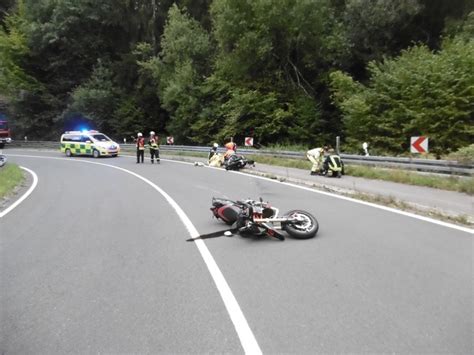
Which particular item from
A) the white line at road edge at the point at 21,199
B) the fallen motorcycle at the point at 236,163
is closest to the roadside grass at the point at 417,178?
the fallen motorcycle at the point at 236,163

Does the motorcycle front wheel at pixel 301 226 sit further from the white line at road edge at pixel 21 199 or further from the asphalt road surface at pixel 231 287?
the white line at road edge at pixel 21 199

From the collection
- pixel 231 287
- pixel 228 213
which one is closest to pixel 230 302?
pixel 231 287

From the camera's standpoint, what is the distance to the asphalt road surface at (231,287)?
3.88 meters

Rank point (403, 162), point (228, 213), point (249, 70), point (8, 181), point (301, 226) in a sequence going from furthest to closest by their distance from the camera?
point (249, 70) → point (8, 181) → point (403, 162) → point (228, 213) → point (301, 226)

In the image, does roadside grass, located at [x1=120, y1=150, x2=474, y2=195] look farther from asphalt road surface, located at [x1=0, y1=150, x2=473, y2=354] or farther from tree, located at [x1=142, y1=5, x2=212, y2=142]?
tree, located at [x1=142, y1=5, x2=212, y2=142]

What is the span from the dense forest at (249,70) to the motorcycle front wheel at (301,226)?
15.3m

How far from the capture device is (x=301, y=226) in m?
7.48

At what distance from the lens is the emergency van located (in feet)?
102

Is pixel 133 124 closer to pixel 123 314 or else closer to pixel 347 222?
pixel 347 222

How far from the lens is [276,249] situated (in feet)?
22.3

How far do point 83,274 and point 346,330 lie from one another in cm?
342

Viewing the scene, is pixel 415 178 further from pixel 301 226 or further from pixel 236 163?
pixel 236 163

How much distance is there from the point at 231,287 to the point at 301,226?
262 centimetres

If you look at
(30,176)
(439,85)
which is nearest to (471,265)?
(439,85)
